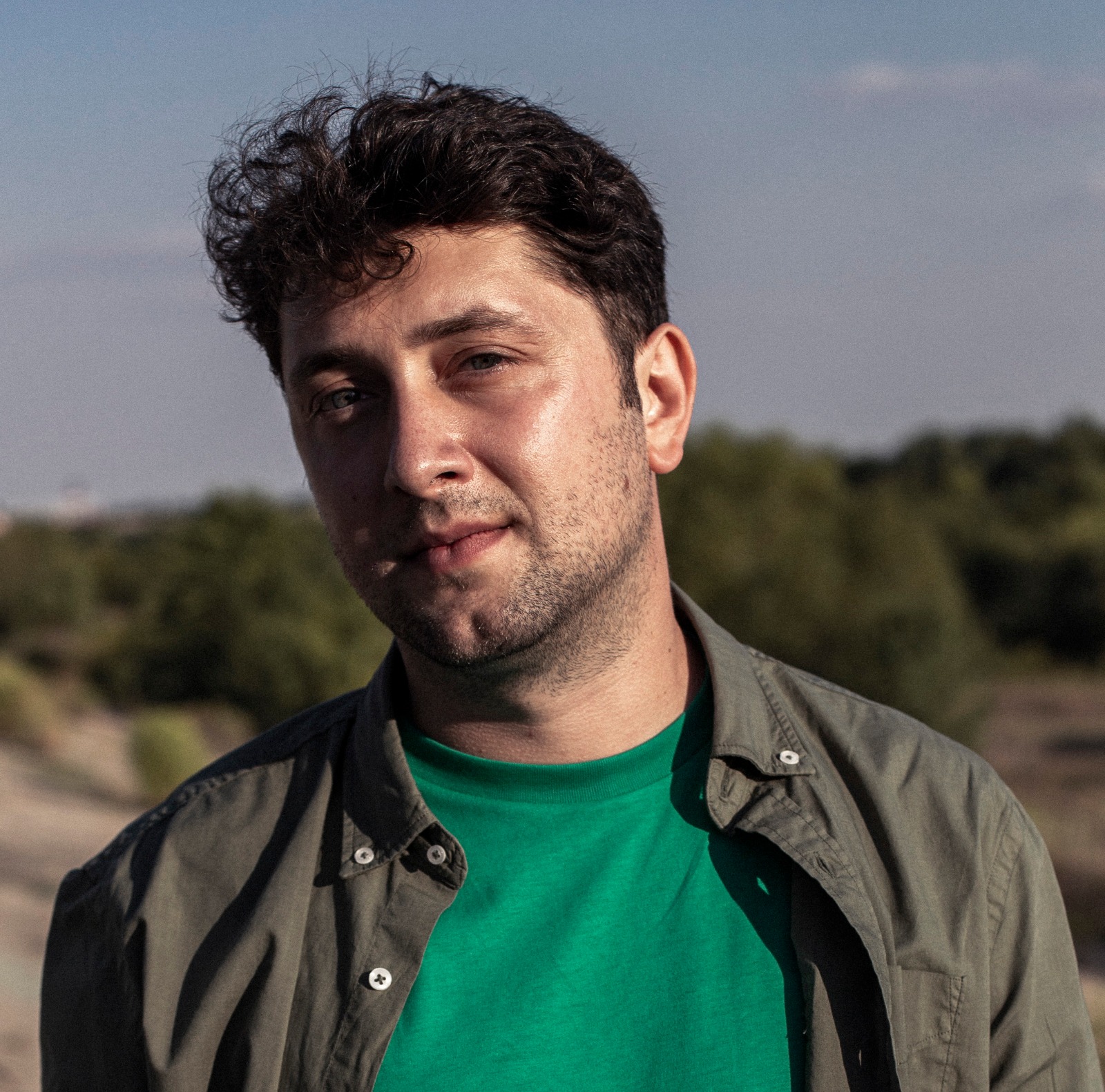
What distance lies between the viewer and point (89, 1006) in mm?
2092

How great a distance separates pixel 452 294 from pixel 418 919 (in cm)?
102

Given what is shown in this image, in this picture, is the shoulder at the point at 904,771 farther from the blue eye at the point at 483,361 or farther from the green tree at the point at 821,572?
the green tree at the point at 821,572

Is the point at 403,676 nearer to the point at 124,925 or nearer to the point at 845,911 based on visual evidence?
the point at 124,925

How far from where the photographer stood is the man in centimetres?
196

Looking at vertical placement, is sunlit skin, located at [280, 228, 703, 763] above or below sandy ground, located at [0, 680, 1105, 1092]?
above

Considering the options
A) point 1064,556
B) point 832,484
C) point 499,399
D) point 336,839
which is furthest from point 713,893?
point 832,484

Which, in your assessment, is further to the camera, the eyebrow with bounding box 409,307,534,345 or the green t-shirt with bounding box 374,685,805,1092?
the eyebrow with bounding box 409,307,534,345

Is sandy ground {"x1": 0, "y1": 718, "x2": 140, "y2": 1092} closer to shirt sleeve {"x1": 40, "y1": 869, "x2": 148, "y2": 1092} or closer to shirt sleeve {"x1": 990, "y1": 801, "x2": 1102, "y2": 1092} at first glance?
shirt sleeve {"x1": 40, "y1": 869, "x2": 148, "y2": 1092}

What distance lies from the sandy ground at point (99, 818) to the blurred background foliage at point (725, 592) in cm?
105

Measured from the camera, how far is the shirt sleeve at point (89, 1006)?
6.75 ft

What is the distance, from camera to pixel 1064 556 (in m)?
37.4

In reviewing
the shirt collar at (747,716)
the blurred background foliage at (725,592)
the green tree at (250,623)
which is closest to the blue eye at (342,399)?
the shirt collar at (747,716)

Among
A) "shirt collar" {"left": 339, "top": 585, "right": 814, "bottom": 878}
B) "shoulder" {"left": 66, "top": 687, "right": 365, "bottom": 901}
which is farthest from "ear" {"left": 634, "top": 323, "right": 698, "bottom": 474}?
"shoulder" {"left": 66, "top": 687, "right": 365, "bottom": 901}

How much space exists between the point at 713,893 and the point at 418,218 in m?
1.21
